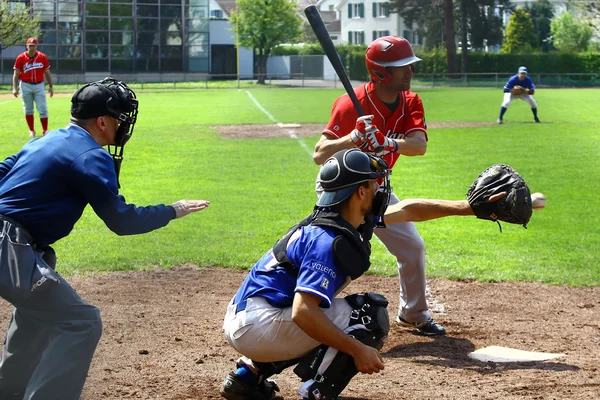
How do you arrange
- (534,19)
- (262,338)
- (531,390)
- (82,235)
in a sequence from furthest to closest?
(534,19), (82,235), (531,390), (262,338)

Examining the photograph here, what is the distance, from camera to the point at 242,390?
4352 millimetres

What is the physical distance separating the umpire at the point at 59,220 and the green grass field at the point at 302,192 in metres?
4.00

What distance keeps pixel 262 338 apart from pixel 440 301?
3.23 meters

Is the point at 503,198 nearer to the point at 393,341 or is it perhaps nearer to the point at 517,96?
the point at 393,341

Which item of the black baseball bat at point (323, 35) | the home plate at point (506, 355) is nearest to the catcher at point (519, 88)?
the black baseball bat at point (323, 35)

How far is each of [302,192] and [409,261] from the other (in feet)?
21.2

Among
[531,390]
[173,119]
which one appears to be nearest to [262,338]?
[531,390]

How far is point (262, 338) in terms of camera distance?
408cm

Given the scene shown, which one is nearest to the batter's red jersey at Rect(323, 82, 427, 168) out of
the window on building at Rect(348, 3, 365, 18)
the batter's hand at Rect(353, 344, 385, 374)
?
the batter's hand at Rect(353, 344, 385, 374)

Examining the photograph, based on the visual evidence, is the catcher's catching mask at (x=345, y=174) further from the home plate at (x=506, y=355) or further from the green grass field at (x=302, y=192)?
the green grass field at (x=302, y=192)

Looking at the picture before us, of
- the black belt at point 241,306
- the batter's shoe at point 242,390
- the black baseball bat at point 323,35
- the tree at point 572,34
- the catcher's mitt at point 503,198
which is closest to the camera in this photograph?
the black belt at point 241,306

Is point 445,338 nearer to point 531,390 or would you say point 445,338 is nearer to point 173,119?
point 531,390

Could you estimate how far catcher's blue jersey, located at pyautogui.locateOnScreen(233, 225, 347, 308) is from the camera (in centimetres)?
371

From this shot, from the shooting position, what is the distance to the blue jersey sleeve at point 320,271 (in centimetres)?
369
